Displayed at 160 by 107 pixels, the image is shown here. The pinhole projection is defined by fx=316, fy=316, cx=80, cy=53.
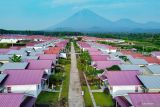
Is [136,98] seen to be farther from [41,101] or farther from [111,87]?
[41,101]

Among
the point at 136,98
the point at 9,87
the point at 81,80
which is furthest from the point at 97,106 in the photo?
the point at 81,80

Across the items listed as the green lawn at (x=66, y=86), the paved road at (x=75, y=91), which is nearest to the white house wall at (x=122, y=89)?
the paved road at (x=75, y=91)

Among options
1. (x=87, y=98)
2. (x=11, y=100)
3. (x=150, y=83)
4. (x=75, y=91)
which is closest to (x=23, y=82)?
(x=75, y=91)

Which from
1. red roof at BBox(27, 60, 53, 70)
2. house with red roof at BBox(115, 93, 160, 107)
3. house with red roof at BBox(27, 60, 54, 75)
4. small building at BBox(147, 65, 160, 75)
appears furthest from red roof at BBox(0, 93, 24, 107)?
small building at BBox(147, 65, 160, 75)

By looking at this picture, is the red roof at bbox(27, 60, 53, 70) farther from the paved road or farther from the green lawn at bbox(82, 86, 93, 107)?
the green lawn at bbox(82, 86, 93, 107)

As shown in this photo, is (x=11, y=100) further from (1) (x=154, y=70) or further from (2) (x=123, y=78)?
(1) (x=154, y=70)

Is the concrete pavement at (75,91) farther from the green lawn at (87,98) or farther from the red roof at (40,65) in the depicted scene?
the red roof at (40,65)
